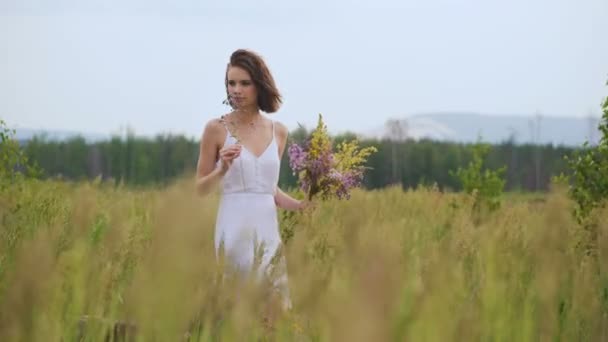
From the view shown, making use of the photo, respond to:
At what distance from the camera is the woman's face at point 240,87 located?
383cm

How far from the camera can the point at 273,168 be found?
3.90 m

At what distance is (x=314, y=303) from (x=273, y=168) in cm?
254

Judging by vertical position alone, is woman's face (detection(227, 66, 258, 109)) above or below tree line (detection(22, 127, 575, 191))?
above

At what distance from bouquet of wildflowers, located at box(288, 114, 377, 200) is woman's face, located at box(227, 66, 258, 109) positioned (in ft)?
1.11

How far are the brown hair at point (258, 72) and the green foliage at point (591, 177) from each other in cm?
369

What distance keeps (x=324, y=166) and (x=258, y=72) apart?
0.59 metres

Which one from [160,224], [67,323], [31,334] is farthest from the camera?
[67,323]

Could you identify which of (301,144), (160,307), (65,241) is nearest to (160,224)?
(160,307)

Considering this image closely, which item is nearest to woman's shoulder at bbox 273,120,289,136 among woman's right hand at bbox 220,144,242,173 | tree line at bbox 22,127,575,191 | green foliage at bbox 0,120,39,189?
woman's right hand at bbox 220,144,242,173

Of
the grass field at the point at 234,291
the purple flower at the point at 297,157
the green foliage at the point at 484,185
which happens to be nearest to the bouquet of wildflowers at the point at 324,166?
the purple flower at the point at 297,157

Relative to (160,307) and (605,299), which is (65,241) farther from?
(605,299)

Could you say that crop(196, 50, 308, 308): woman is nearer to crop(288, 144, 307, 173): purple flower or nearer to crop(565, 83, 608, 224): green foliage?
crop(288, 144, 307, 173): purple flower

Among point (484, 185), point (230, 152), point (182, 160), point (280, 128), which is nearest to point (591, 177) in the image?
point (280, 128)

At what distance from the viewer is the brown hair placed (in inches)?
151
